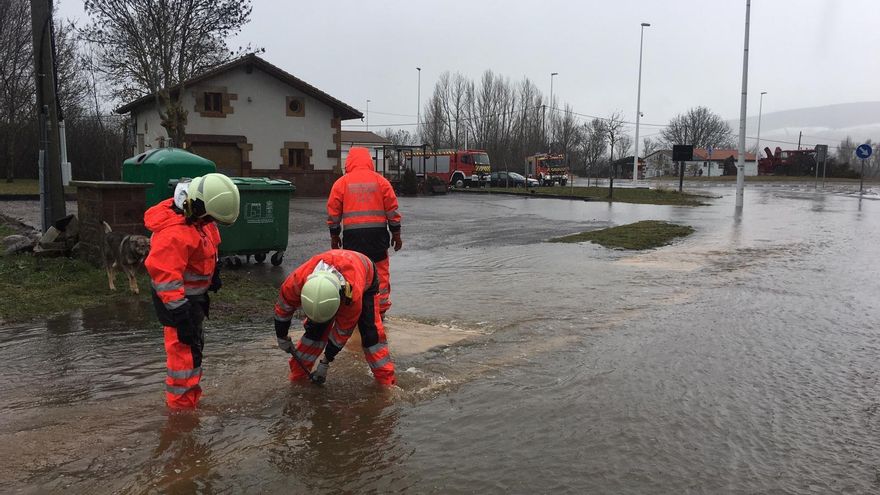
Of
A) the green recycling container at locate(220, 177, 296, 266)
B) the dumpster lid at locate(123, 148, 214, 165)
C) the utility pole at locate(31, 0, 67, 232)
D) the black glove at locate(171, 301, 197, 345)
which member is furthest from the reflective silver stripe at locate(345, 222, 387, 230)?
the utility pole at locate(31, 0, 67, 232)

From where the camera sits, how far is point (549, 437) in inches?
156

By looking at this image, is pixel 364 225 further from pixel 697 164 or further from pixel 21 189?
pixel 697 164

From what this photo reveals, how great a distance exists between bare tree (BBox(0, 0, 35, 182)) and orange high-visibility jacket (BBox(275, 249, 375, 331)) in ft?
111

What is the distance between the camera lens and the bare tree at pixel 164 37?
22.6 m

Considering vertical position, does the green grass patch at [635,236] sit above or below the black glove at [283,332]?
below

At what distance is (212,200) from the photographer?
4012 mm

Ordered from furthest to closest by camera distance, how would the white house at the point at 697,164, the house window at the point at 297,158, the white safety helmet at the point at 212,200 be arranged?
the white house at the point at 697,164 < the house window at the point at 297,158 < the white safety helmet at the point at 212,200

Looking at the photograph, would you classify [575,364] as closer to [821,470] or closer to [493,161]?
[821,470]

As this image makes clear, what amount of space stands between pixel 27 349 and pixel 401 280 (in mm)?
4818

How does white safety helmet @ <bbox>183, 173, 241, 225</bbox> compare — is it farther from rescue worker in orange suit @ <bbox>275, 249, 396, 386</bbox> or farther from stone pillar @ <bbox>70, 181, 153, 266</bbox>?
stone pillar @ <bbox>70, 181, 153, 266</bbox>

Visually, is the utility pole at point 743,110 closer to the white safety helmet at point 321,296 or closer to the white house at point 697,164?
the white safety helmet at point 321,296

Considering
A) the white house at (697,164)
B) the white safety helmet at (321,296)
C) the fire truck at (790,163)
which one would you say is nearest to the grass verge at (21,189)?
the white safety helmet at (321,296)

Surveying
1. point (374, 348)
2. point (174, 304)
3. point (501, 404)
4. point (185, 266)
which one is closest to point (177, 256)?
point (185, 266)

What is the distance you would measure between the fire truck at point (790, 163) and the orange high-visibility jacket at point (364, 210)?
62.8 meters
